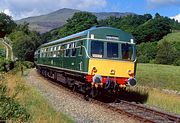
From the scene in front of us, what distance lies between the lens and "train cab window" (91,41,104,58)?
1826 centimetres

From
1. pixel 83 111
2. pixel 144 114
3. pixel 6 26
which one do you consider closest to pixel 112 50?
pixel 83 111

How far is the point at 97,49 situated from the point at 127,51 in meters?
1.49

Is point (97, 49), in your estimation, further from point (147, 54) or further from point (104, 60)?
point (147, 54)

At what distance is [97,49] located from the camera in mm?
18406

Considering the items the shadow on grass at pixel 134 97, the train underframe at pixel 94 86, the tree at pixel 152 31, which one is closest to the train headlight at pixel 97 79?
the train underframe at pixel 94 86

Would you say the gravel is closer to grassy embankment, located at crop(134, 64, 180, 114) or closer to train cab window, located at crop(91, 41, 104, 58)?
train cab window, located at crop(91, 41, 104, 58)

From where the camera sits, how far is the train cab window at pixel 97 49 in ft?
59.9

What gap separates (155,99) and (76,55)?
4409 millimetres

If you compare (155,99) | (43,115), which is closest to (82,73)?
(155,99)

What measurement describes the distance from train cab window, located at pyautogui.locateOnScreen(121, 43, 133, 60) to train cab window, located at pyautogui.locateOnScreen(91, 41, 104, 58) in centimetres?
103

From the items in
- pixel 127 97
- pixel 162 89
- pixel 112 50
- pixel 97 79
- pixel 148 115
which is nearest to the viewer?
pixel 148 115

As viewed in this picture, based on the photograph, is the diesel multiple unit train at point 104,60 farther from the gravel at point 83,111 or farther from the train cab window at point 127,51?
the gravel at point 83,111

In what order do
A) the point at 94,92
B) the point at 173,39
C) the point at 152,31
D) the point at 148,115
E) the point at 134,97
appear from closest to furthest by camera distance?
the point at 148,115
the point at 94,92
the point at 134,97
the point at 173,39
the point at 152,31

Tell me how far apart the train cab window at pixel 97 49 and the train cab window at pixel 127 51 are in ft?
3.39
